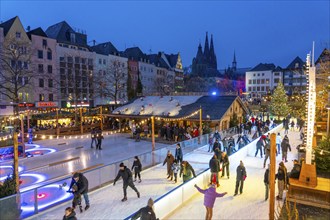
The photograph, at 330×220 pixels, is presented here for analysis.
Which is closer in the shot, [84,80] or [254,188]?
[254,188]

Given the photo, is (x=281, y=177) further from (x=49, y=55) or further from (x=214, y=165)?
(x=49, y=55)

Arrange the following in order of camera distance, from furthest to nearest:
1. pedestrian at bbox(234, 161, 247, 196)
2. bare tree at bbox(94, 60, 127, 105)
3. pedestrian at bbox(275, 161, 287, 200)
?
bare tree at bbox(94, 60, 127, 105) < pedestrian at bbox(234, 161, 247, 196) < pedestrian at bbox(275, 161, 287, 200)

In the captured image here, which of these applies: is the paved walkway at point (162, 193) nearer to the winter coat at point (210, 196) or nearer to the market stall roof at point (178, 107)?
the winter coat at point (210, 196)

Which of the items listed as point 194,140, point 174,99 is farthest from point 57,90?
point 194,140

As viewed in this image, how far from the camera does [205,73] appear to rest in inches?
4136

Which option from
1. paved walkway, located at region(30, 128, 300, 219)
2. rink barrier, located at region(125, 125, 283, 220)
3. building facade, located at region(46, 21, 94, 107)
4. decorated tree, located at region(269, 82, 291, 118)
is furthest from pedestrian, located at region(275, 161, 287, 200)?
building facade, located at region(46, 21, 94, 107)

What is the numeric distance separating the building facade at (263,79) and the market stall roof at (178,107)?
51682 mm

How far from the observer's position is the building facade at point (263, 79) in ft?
256

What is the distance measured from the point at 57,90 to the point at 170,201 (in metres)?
40.1

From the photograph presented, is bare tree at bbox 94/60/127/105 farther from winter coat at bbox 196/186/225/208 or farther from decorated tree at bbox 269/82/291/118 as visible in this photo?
winter coat at bbox 196/186/225/208

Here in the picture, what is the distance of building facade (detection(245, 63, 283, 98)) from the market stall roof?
5168 cm

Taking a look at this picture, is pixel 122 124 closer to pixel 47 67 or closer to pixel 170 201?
pixel 47 67

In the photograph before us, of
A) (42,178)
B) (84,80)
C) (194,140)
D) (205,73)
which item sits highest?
(205,73)

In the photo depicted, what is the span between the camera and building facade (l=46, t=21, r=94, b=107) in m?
43.2
